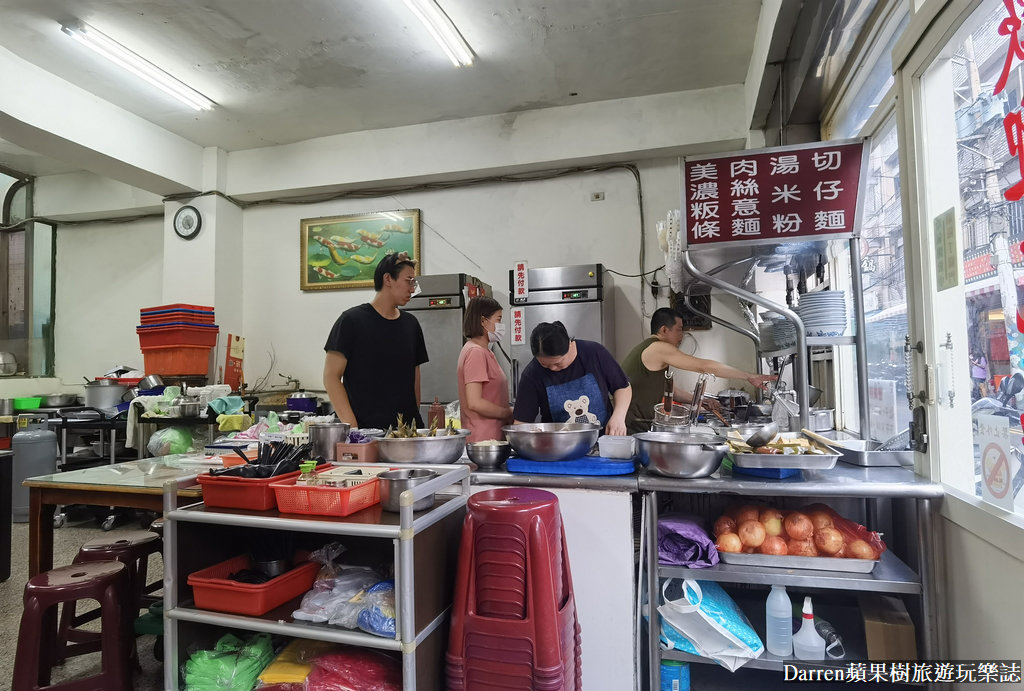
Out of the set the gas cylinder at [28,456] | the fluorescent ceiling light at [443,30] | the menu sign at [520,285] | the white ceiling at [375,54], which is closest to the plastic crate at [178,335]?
the gas cylinder at [28,456]

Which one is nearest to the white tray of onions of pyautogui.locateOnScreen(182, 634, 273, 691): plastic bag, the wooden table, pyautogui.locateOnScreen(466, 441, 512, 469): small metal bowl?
pyautogui.locateOnScreen(466, 441, 512, 469): small metal bowl

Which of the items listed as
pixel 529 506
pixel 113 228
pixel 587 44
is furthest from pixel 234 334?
pixel 529 506

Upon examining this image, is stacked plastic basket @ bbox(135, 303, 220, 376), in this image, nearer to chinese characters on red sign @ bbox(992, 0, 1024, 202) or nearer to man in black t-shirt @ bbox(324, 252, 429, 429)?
man in black t-shirt @ bbox(324, 252, 429, 429)

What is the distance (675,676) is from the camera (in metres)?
2.00

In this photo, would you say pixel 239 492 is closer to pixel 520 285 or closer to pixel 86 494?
pixel 86 494

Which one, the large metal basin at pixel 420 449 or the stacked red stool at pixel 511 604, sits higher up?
the large metal basin at pixel 420 449

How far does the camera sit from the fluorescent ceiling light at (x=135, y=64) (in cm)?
389

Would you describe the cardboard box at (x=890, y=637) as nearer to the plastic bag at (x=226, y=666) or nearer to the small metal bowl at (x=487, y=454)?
the small metal bowl at (x=487, y=454)

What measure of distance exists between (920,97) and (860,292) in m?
0.73

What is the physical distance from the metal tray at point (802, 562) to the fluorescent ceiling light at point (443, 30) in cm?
361

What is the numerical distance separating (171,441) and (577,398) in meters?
3.55

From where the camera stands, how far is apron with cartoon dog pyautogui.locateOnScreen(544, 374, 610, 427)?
116 inches

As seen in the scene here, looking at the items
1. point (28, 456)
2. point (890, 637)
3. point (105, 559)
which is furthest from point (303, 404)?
point (890, 637)

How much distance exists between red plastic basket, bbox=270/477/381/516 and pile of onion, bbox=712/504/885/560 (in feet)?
4.08
